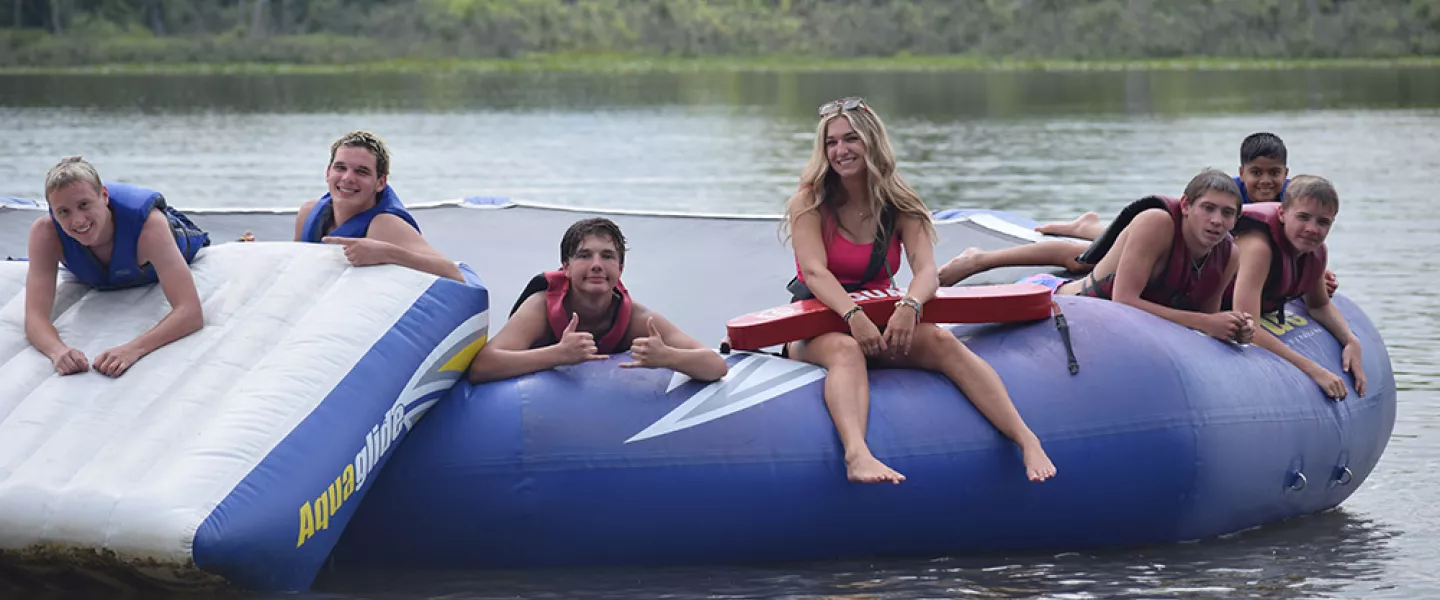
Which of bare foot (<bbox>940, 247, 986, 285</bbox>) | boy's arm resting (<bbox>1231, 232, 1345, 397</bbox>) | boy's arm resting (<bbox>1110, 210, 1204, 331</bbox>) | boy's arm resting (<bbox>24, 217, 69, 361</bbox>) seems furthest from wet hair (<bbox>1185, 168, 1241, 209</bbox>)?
boy's arm resting (<bbox>24, 217, 69, 361</bbox>)

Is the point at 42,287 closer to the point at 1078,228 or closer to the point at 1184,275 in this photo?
the point at 1184,275

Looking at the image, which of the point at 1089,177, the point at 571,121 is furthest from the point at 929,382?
the point at 571,121

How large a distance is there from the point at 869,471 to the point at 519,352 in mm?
972

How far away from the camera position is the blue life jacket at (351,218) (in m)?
4.77

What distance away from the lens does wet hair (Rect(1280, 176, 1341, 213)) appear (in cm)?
496

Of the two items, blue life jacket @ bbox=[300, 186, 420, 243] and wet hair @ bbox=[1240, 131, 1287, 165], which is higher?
wet hair @ bbox=[1240, 131, 1287, 165]

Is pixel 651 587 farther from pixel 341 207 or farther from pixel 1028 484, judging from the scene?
pixel 341 207

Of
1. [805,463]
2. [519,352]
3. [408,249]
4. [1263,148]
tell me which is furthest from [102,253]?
[1263,148]

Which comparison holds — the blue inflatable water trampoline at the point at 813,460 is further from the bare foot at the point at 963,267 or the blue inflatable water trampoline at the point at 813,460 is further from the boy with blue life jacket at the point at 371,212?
the bare foot at the point at 963,267

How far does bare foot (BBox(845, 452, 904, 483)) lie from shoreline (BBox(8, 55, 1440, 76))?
133ft

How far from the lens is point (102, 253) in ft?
14.8

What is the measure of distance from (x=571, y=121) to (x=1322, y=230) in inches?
890

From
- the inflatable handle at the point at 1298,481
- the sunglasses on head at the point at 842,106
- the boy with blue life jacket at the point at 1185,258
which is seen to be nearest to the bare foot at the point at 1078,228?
the boy with blue life jacket at the point at 1185,258

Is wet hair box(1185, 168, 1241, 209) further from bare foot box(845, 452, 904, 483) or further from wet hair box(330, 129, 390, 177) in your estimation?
wet hair box(330, 129, 390, 177)
